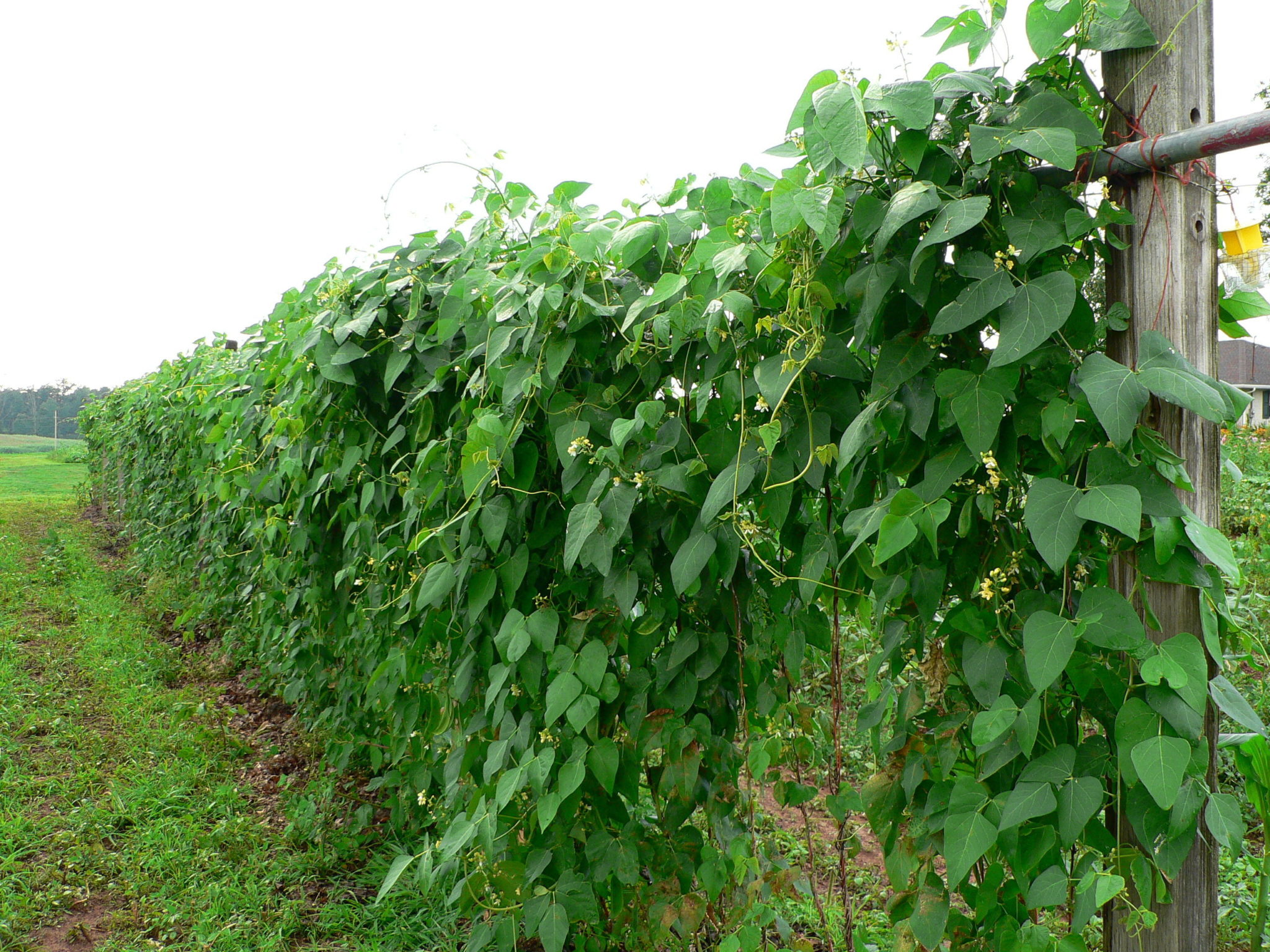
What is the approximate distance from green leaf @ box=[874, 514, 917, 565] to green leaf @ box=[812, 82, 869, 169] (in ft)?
1.49

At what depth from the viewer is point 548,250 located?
167 cm

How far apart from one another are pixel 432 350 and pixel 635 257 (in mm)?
843

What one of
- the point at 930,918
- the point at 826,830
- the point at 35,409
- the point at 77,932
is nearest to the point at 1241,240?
the point at 930,918

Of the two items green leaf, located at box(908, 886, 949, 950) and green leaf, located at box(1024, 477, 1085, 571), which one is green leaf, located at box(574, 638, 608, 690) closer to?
green leaf, located at box(908, 886, 949, 950)

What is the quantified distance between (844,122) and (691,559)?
0.71 m

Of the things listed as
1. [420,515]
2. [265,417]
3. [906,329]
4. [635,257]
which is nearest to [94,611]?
[265,417]

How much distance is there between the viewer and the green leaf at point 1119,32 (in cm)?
106

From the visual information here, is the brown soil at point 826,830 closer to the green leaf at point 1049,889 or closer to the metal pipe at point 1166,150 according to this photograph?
the green leaf at point 1049,889

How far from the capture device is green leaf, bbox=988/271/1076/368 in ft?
3.34

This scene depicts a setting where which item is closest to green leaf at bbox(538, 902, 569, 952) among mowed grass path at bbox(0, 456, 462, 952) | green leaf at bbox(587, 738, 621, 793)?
green leaf at bbox(587, 738, 621, 793)

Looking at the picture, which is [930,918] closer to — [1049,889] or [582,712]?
[1049,889]

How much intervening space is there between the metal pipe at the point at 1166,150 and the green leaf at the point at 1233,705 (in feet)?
2.19

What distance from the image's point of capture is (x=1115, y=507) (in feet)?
3.21

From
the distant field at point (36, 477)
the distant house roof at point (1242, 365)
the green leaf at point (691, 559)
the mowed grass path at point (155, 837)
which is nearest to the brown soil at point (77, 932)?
the mowed grass path at point (155, 837)
